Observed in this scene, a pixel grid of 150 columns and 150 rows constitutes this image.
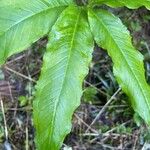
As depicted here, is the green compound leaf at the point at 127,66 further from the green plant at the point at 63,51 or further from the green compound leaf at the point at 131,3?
the green compound leaf at the point at 131,3

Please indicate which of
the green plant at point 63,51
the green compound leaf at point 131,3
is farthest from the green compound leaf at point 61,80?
the green compound leaf at point 131,3

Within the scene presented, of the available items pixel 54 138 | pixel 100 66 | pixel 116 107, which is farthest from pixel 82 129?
pixel 54 138

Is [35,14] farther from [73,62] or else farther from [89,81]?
[89,81]

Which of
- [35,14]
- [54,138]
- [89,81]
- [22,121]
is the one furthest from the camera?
[89,81]

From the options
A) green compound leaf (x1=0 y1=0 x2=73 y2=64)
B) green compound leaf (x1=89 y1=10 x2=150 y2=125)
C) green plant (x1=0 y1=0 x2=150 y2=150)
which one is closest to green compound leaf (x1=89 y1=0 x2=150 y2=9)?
green plant (x1=0 y1=0 x2=150 y2=150)

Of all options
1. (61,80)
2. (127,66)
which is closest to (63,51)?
(61,80)

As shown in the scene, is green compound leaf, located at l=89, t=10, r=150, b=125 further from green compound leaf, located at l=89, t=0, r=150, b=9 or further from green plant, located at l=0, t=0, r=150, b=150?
green compound leaf, located at l=89, t=0, r=150, b=9
